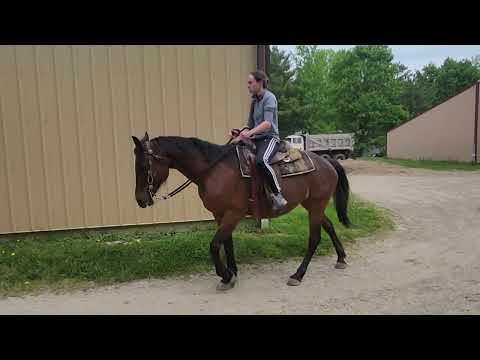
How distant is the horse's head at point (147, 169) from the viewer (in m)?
4.48

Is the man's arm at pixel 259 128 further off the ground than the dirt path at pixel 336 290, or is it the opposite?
the man's arm at pixel 259 128

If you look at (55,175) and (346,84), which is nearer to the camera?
(55,175)

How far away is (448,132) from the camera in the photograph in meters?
24.3

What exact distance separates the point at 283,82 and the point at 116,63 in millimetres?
38014

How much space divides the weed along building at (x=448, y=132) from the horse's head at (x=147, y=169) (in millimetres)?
22601

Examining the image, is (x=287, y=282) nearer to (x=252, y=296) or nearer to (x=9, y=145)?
(x=252, y=296)

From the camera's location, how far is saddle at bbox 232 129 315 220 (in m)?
4.91

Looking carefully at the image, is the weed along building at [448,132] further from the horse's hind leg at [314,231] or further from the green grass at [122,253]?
the horse's hind leg at [314,231]

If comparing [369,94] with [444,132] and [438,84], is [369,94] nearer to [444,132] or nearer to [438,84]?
[444,132]

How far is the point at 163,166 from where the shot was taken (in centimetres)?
465

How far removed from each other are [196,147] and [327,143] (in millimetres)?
25921

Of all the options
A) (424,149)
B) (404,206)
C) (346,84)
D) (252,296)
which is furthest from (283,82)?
(252,296)

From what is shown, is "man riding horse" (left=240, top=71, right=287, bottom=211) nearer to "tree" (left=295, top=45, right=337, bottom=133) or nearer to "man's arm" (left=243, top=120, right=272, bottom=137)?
"man's arm" (left=243, top=120, right=272, bottom=137)

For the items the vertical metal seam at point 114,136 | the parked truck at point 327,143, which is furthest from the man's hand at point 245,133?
the parked truck at point 327,143
